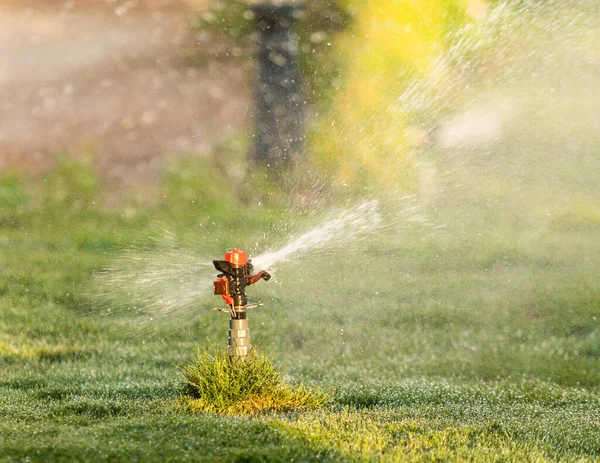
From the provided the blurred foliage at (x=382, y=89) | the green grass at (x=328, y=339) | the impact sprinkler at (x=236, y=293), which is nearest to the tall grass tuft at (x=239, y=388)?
the impact sprinkler at (x=236, y=293)

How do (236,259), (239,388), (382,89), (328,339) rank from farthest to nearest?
(382,89), (328,339), (236,259), (239,388)

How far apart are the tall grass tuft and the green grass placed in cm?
29

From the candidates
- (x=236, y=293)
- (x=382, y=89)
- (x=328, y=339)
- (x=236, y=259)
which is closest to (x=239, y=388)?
(x=236, y=293)

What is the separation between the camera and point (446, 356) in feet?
42.7

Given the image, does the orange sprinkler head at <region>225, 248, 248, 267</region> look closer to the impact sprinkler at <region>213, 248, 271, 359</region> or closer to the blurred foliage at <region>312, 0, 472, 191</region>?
the impact sprinkler at <region>213, 248, 271, 359</region>

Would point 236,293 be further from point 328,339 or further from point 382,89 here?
point 382,89

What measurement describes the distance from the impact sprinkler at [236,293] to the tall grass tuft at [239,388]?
13 cm

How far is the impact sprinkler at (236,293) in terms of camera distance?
842cm

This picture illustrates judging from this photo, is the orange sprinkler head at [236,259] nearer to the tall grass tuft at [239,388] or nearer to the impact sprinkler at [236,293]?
the impact sprinkler at [236,293]

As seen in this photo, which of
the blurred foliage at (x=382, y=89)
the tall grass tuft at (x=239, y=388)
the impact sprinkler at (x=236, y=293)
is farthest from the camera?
the blurred foliage at (x=382, y=89)

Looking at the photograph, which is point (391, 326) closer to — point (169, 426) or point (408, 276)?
point (408, 276)

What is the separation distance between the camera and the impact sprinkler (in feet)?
27.6

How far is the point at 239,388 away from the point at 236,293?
924 millimetres

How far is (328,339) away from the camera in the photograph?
44.7 ft
